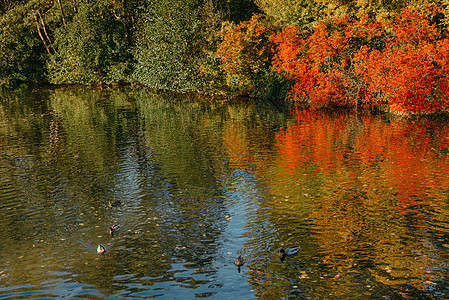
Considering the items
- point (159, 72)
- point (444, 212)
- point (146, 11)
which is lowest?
point (444, 212)

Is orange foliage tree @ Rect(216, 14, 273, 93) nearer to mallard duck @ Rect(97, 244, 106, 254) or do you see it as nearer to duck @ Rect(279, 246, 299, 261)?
duck @ Rect(279, 246, 299, 261)

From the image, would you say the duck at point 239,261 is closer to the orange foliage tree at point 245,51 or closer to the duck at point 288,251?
the duck at point 288,251

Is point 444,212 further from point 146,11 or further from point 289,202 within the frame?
point 146,11

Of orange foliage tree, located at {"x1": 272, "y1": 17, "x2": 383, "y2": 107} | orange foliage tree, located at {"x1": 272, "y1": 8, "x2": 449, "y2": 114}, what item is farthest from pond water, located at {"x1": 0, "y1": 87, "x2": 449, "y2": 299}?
orange foliage tree, located at {"x1": 272, "y1": 17, "x2": 383, "y2": 107}

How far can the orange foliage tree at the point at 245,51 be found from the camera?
128 feet

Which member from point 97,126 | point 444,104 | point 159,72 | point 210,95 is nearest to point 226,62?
point 210,95

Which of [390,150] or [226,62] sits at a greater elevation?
[226,62]

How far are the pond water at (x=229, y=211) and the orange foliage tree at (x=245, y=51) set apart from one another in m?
13.2

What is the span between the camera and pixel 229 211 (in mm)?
13992

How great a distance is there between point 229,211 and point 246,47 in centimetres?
2834

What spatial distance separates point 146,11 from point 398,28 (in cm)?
3491

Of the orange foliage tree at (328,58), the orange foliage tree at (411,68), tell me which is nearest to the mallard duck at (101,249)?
the orange foliage tree at (411,68)

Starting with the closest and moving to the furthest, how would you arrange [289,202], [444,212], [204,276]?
[204,276], [444,212], [289,202]

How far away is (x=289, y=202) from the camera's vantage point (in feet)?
48.0
